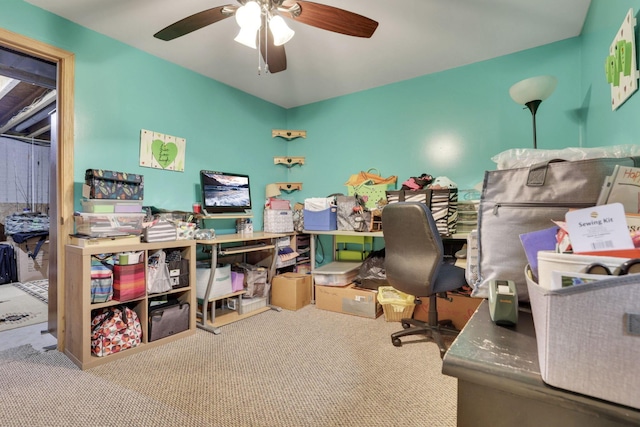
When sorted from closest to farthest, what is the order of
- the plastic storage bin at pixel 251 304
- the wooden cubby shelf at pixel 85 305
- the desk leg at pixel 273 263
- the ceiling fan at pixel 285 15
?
the ceiling fan at pixel 285 15
the wooden cubby shelf at pixel 85 305
the plastic storage bin at pixel 251 304
the desk leg at pixel 273 263

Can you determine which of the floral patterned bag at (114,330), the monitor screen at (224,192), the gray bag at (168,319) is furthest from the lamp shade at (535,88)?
the floral patterned bag at (114,330)

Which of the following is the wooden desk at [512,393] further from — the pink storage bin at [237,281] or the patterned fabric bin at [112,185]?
the pink storage bin at [237,281]

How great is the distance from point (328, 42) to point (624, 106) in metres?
1.97

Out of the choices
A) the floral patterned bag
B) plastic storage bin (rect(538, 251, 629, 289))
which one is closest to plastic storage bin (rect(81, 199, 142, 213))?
the floral patterned bag

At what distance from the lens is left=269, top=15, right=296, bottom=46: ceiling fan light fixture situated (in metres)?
1.67

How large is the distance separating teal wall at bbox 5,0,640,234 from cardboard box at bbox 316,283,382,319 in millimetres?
1247

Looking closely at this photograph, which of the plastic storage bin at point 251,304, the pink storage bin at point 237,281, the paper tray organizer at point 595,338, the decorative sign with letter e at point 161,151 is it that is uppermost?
the decorative sign with letter e at point 161,151

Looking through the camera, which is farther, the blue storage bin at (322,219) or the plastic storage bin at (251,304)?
the blue storage bin at (322,219)

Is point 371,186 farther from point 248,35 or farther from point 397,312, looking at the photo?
point 248,35

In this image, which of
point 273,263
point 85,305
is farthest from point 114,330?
point 273,263

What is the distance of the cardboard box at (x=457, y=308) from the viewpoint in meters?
2.44

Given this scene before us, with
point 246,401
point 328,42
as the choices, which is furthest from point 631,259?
point 328,42

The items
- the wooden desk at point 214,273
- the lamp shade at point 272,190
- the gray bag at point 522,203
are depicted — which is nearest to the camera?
the gray bag at point 522,203

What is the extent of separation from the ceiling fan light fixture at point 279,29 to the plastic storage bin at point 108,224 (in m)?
1.59
